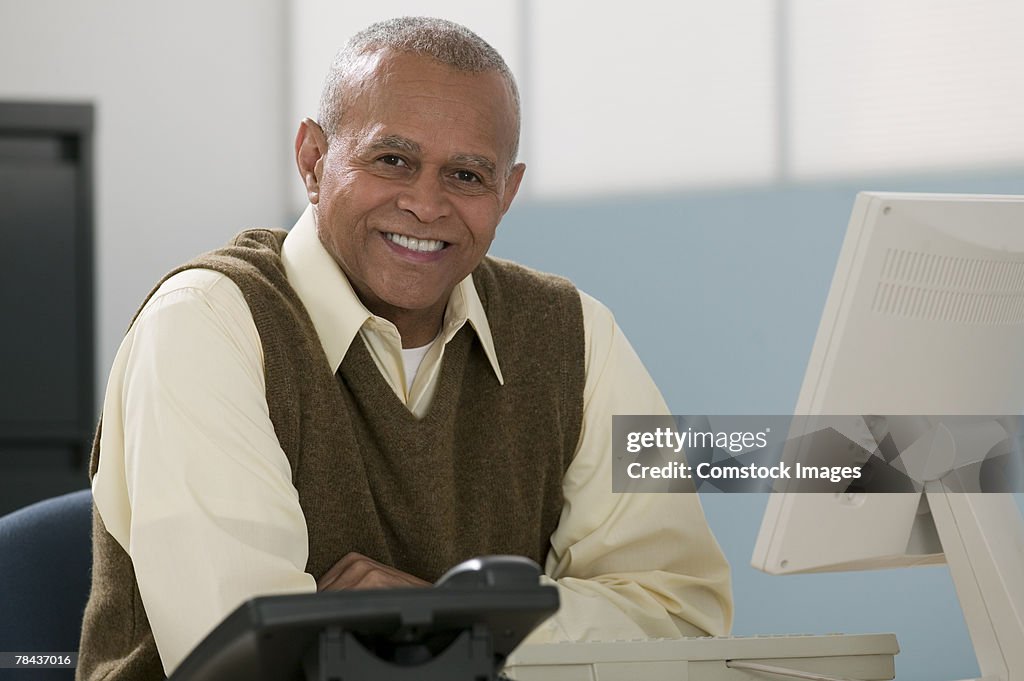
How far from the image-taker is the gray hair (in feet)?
5.05

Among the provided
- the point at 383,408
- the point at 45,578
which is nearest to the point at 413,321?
the point at 383,408

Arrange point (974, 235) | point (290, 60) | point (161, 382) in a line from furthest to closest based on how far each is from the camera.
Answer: point (290, 60), point (161, 382), point (974, 235)

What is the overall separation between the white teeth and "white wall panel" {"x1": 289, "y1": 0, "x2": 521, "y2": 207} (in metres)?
2.18

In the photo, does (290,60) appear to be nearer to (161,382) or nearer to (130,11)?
(130,11)

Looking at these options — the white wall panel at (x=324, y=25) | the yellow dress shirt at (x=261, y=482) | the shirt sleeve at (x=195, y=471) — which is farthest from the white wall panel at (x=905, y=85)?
Answer: the shirt sleeve at (x=195, y=471)

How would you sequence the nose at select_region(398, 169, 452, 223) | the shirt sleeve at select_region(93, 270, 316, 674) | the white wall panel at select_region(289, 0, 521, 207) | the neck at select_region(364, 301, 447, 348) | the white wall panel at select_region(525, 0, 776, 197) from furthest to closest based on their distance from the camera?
the white wall panel at select_region(289, 0, 521, 207) < the white wall panel at select_region(525, 0, 776, 197) < the neck at select_region(364, 301, 447, 348) < the nose at select_region(398, 169, 452, 223) < the shirt sleeve at select_region(93, 270, 316, 674)

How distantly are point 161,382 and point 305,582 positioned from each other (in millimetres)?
266

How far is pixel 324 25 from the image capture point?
3.94 m

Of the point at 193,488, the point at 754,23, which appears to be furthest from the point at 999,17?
the point at 193,488

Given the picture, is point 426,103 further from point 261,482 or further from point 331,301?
point 261,482

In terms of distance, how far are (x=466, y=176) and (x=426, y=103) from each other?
0.11 meters

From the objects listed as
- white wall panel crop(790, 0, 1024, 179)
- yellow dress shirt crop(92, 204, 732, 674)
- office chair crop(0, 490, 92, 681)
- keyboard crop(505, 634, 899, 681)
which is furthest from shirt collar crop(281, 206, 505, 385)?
white wall panel crop(790, 0, 1024, 179)

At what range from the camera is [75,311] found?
147 inches

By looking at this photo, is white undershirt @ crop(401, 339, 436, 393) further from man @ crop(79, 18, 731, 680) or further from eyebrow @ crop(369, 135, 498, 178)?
eyebrow @ crop(369, 135, 498, 178)
